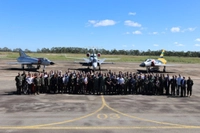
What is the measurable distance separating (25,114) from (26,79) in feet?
21.1

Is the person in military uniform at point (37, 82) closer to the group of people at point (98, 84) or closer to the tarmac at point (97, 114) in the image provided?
the group of people at point (98, 84)

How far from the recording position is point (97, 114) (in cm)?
1232

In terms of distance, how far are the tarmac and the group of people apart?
4.70ft

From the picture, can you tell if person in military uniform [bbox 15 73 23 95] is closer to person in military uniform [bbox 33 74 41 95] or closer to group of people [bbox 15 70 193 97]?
group of people [bbox 15 70 193 97]

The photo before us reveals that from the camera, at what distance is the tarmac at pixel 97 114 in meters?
10.0

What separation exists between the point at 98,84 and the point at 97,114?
6.29m

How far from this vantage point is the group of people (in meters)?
18.3

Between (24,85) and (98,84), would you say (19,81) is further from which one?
(98,84)

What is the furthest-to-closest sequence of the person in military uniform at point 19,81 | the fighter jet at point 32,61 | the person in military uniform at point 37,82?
1. the fighter jet at point 32,61
2. the person in military uniform at point 37,82
3. the person in military uniform at point 19,81

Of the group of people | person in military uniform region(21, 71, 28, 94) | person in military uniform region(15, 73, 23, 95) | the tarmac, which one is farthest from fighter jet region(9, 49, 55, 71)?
the tarmac

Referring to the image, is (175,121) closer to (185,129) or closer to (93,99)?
(185,129)

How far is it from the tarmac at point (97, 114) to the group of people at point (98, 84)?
1.43 m

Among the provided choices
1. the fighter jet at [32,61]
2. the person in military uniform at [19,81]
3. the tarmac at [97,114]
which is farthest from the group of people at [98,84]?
the fighter jet at [32,61]

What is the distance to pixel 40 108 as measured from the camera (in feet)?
44.0
